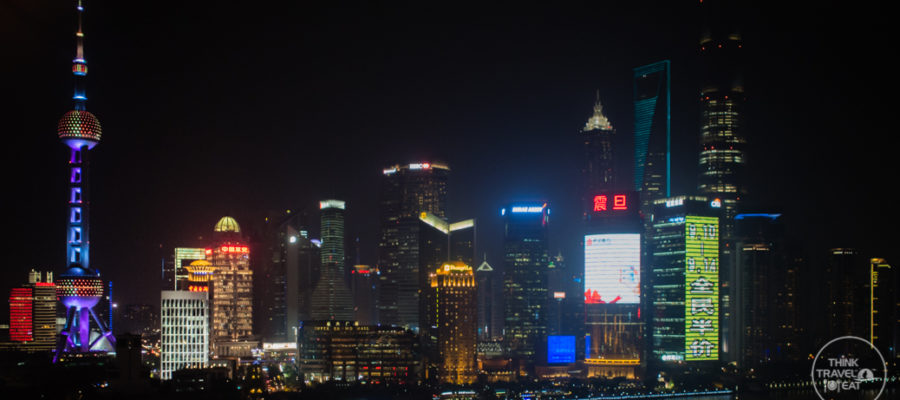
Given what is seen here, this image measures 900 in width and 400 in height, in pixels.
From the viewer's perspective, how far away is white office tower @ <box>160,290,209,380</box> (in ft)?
129

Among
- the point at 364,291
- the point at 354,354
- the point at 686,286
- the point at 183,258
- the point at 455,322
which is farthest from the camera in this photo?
the point at 364,291

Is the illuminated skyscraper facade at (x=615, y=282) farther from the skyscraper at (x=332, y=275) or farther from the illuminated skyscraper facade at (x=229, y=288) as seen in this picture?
the illuminated skyscraper facade at (x=229, y=288)

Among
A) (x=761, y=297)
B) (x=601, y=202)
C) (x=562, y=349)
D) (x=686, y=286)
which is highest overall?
(x=601, y=202)

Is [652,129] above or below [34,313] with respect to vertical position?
above

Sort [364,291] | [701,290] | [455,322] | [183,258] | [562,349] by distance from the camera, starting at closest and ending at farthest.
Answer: [183,258]
[455,322]
[562,349]
[701,290]
[364,291]

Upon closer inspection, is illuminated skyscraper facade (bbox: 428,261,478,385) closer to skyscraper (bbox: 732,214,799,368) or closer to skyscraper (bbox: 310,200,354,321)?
skyscraper (bbox: 310,200,354,321)

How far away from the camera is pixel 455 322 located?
49.0 m

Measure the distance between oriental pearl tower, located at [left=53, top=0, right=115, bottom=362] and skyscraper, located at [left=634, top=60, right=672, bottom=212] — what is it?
111 ft

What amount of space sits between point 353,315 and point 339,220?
5.98 meters

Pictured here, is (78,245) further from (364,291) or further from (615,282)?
(615,282)

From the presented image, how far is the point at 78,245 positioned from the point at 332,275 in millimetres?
21429

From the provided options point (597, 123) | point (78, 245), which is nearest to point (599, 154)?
point (597, 123)

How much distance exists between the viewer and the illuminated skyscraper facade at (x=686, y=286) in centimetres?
5438

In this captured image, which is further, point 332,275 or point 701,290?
point 332,275
